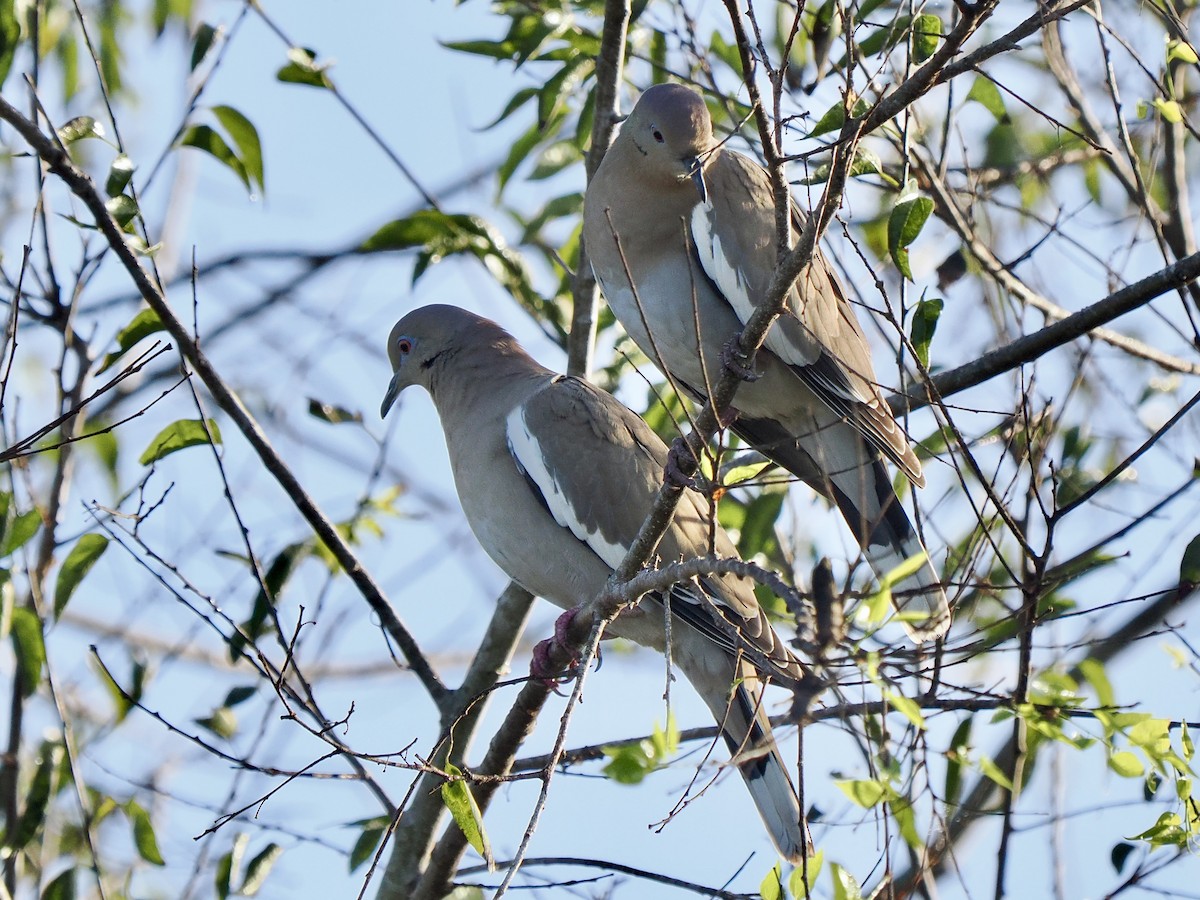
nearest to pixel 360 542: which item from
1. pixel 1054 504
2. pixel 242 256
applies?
pixel 1054 504

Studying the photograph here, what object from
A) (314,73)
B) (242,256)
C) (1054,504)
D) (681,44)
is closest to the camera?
(1054,504)

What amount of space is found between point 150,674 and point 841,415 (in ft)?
6.51

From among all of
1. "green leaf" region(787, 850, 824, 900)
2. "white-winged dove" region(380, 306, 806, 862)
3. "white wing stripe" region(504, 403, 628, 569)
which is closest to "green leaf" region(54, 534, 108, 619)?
"white-winged dove" region(380, 306, 806, 862)

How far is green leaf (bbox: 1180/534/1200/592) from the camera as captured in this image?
2590 mm

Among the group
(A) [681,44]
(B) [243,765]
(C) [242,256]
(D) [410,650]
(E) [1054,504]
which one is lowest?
(B) [243,765]

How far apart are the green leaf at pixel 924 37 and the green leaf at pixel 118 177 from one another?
1.75 m

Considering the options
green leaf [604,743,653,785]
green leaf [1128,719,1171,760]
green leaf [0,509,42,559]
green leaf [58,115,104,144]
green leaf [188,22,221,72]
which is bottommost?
green leaf [604,743,653,785]

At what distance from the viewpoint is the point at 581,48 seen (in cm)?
387

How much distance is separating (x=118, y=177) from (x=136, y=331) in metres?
→ 0.37

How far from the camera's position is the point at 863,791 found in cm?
170

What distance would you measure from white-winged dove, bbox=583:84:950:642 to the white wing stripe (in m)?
0.41

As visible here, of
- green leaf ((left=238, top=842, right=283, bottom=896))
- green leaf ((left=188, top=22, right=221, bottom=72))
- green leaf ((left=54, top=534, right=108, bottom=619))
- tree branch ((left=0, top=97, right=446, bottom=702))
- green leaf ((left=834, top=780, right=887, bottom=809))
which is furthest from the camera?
green leaf ((left=188, top=22, right=221, bottom=72))

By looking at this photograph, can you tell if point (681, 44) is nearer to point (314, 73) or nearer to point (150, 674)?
point (314, 73)

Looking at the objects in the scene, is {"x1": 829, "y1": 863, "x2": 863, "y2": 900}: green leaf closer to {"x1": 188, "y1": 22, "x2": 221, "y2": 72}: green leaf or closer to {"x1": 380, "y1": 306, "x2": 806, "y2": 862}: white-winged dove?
{"x1": 380, "y1": 306, "x2": 806, "y2": 862}: white-winged dove
